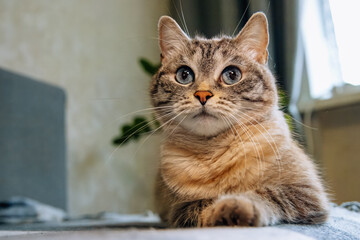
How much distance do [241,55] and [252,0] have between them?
0.17 m

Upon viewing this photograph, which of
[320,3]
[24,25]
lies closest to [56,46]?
[24,25]

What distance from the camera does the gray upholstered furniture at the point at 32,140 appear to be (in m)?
1.92

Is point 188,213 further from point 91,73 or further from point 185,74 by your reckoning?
point 91,73

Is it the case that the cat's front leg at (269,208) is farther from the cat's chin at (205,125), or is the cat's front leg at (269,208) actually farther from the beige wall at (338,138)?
the beige wall at (338,138)

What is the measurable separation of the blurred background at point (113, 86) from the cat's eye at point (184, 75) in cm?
15

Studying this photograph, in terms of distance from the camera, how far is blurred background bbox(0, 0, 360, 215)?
1.23m

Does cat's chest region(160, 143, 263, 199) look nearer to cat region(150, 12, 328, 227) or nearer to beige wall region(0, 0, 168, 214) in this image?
cat region(150, 12, 328, 227)

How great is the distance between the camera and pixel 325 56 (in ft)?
5.29

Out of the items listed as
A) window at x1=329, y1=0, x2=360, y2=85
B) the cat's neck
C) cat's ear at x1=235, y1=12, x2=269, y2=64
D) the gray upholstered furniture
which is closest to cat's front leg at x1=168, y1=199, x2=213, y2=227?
the cat's neck

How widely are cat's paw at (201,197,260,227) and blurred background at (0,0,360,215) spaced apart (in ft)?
1.63

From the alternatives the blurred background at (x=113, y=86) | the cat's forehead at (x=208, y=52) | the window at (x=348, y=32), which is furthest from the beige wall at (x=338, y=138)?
the cat's forehead at (x=208, y=52)

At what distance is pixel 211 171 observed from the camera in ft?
2.94

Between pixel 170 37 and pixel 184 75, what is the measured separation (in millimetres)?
176

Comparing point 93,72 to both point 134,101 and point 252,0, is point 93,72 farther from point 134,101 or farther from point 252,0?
point 252,0
